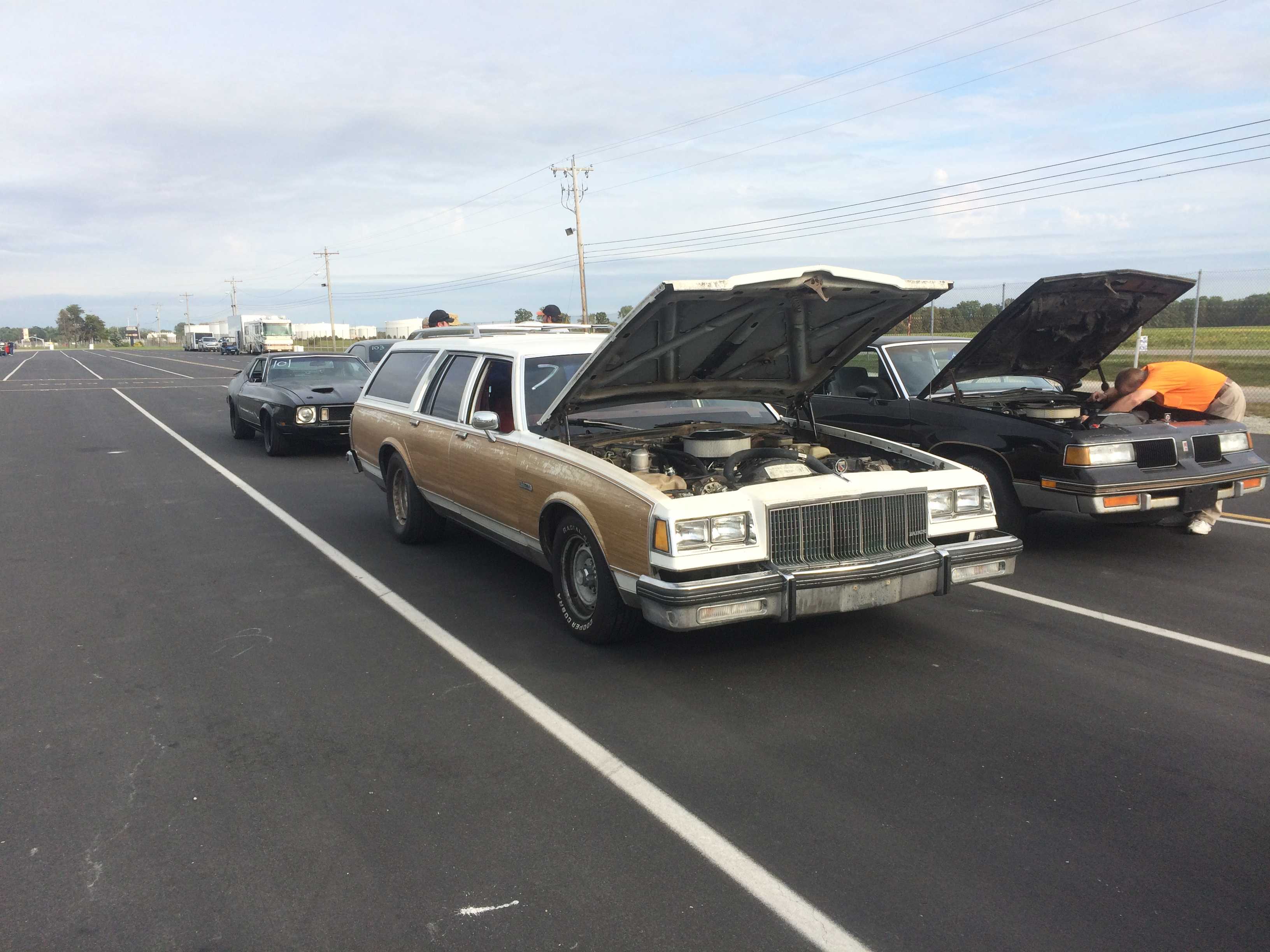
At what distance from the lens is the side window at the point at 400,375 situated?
297 inches

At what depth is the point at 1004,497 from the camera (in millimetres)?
7055

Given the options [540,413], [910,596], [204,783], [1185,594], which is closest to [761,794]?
[910,596]

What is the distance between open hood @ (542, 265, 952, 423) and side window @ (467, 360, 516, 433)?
0.42 m

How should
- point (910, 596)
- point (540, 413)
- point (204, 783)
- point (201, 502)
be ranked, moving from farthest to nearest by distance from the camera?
1. point (201, 502)
2. point (540, 413)
3. point (910, 596)
4. point (204, 783)

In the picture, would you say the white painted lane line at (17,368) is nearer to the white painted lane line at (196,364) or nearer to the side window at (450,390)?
the white painted lane line at (196,364)

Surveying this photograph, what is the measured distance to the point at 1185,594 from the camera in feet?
19.9

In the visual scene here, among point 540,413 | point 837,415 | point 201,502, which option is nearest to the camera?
point 540,413

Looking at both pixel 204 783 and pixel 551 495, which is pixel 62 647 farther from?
pixel 551 495

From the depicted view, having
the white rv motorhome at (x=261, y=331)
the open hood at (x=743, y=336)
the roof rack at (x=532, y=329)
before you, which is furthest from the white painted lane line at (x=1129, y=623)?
the white rv motorhome at (x=261, y=331)

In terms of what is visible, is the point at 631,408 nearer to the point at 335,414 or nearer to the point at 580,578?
the point at 580,578

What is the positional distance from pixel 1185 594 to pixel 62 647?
6.77 m

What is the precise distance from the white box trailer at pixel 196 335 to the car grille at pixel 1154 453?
326 feet

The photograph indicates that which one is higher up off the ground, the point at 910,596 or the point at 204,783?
the point at 910,596

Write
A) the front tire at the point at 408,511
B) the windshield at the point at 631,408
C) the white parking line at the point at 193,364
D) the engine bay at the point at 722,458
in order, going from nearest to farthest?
the engine bay at the point at 722,458, the windshield at the point at 631,408, the front tire at the point at 408,511, the white parking line at the point at 193,364
